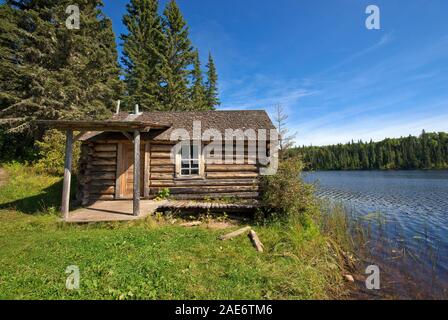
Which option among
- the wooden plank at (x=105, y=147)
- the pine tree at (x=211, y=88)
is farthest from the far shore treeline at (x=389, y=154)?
the wooden plank at (x=105, y=147)

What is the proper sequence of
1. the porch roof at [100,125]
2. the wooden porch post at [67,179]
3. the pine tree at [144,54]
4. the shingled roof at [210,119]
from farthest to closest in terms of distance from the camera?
the pine tree at [144,54] → the shingled roof at [210,119] → the wooden porch post at [67,179] → the porch roof at [100,125]

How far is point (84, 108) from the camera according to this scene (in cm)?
1695

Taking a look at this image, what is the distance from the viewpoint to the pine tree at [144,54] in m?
24.7

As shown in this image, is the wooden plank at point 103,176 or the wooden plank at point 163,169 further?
the wooden plank at point 163,169

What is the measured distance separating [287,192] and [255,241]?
255 cm

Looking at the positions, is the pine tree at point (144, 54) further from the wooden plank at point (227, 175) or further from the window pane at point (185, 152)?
the wooden plank at point (227, 175)

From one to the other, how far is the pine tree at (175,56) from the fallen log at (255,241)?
68.1ft

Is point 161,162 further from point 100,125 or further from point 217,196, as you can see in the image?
point 100,125

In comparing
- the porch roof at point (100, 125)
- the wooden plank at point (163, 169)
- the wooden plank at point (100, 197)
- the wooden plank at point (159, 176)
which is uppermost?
the porch roof at point (100, 125)

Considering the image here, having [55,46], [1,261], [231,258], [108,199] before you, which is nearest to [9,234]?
[1,261]

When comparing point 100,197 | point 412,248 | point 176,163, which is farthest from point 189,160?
point 412,248

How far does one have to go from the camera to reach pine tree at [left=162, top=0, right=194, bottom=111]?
25.2 m
